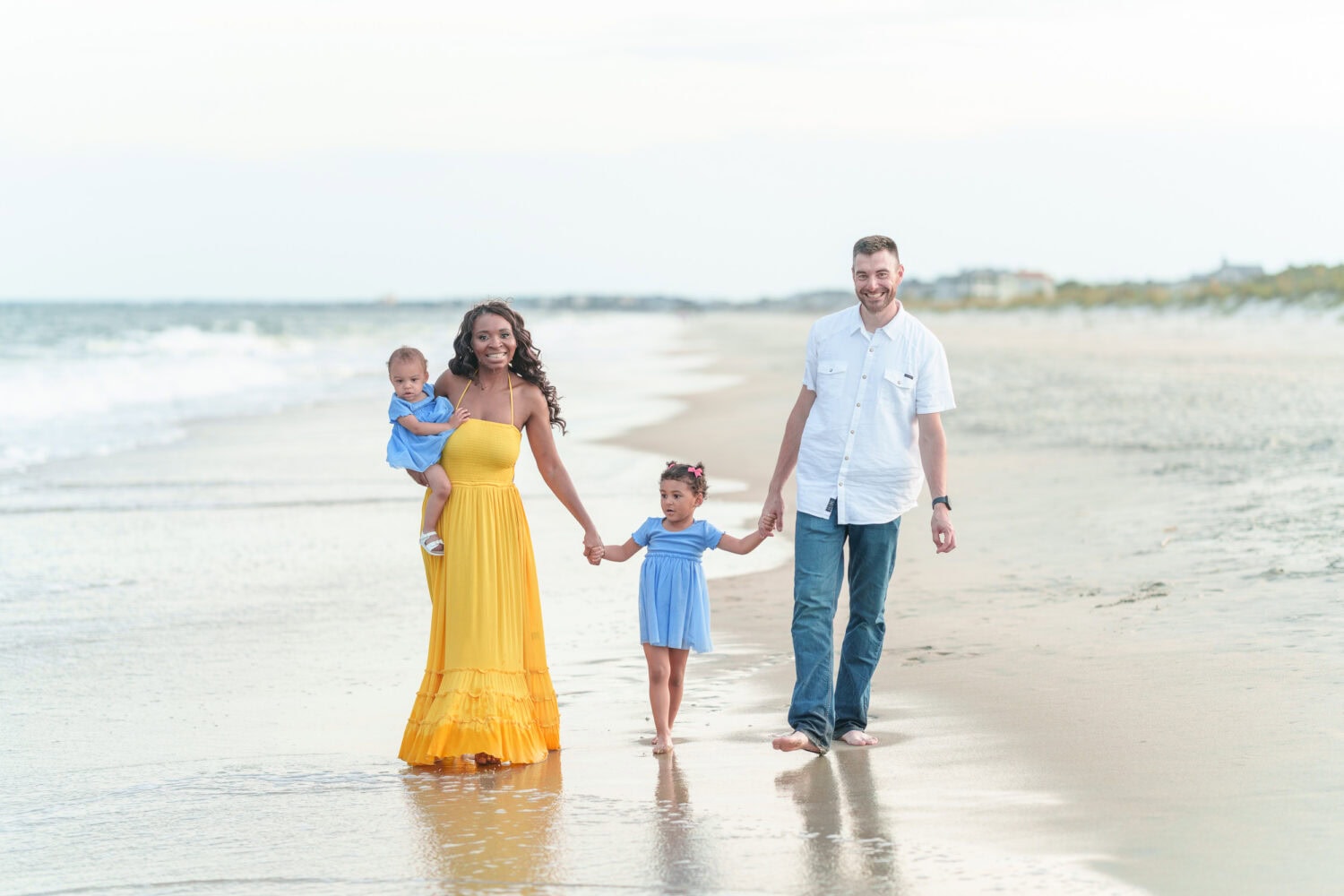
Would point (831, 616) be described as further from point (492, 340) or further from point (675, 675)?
point (492, 340)

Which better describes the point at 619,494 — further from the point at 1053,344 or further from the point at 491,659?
the point at 1053,344

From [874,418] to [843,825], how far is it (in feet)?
4.78

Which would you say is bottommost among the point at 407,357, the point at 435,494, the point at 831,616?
the point at 831,616

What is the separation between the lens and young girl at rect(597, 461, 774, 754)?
15.9ft

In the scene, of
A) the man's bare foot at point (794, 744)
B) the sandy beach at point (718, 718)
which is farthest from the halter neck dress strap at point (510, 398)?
the man's bare foot at point (794, 744)

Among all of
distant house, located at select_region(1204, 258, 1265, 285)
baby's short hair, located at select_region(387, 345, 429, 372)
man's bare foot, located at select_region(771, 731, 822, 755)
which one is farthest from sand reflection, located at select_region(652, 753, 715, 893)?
distant house, located at select_region(1204, 258, 1265, 285)

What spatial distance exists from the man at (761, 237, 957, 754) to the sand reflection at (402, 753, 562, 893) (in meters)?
0.96

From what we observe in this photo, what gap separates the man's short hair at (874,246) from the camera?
15.6 feet

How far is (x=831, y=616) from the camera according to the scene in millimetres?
4840

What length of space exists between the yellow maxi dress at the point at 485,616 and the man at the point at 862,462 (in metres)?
0.88

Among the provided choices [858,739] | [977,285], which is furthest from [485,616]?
[977,285]

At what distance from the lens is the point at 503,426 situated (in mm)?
4871

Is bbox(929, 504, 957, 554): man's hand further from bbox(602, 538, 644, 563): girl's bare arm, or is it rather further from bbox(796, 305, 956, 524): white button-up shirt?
bbox(602, 538, 644, 563): girl's bare arm

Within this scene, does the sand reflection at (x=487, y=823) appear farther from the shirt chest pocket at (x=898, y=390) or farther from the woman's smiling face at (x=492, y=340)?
the shirt chest pocket at (x=898, y=390)
